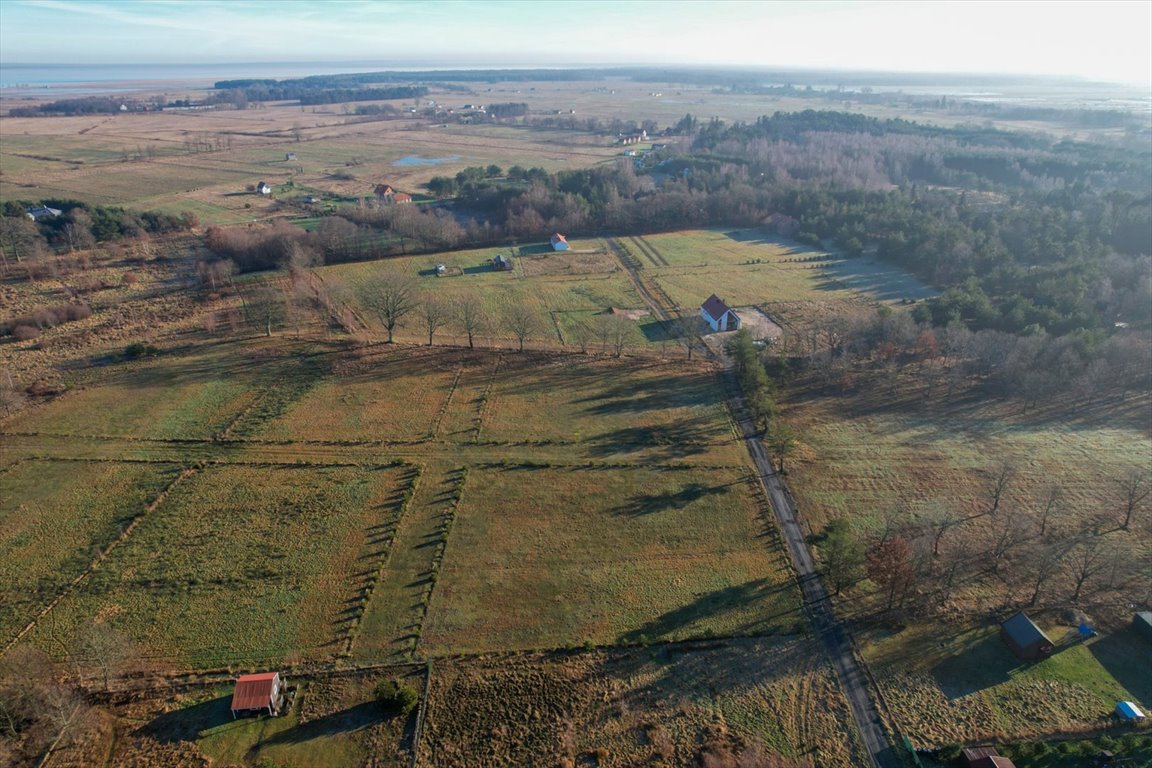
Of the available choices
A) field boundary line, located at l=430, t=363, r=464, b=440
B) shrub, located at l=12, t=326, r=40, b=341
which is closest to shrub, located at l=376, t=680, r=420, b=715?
field boundary line, located at l=430, t=363, r=464, b=440

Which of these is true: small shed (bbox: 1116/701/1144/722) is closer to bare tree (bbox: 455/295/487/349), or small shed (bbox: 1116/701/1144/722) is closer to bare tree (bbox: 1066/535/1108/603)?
bare tree (bbox: 1066/535/1108/603)

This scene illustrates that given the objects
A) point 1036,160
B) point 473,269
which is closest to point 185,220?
point 473,269

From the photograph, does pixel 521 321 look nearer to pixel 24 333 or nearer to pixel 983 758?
pixel 24 333

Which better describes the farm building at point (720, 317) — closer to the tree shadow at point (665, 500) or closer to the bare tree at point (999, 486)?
the tree shadow at point (665, 500)

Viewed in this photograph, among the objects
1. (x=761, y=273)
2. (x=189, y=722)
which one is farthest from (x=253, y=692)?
(x=761, y=273)

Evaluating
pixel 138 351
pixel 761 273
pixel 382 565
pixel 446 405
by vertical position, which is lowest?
pixel 382 565

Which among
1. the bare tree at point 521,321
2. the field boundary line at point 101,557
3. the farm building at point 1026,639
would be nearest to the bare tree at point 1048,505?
the farm building at point 1026,639
